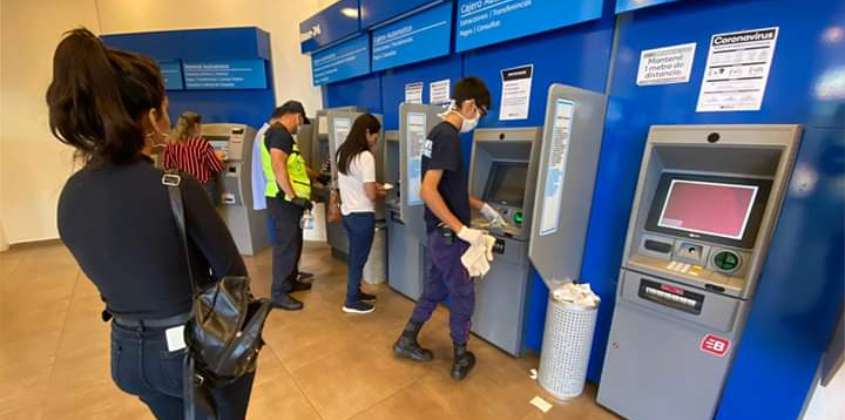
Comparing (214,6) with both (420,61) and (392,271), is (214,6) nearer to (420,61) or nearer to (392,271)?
(420,61)

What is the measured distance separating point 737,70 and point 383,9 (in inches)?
99.4

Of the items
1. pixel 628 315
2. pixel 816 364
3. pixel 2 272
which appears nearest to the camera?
pixel 816 364

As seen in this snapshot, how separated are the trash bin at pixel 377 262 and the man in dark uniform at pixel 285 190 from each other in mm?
730

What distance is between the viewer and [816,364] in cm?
132

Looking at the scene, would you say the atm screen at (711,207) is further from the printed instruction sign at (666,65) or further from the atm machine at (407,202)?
the atm machine at (407,202)

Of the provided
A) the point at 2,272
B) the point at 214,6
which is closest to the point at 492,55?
the point at 214,6

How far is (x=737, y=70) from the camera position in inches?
54.4

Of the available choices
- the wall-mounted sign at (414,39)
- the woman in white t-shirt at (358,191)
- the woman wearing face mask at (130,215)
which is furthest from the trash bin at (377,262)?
the woman wearing face mask at (130,215)

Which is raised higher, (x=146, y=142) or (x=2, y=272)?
(x=146, y=142)

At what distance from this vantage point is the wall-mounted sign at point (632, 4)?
4.84ft

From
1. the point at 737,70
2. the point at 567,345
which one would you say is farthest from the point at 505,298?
the point at 737,70

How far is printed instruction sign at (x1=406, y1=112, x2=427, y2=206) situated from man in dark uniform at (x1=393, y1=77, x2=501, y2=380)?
0.46 metres

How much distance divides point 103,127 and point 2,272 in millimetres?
5202

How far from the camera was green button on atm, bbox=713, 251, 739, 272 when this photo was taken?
1.37 m
